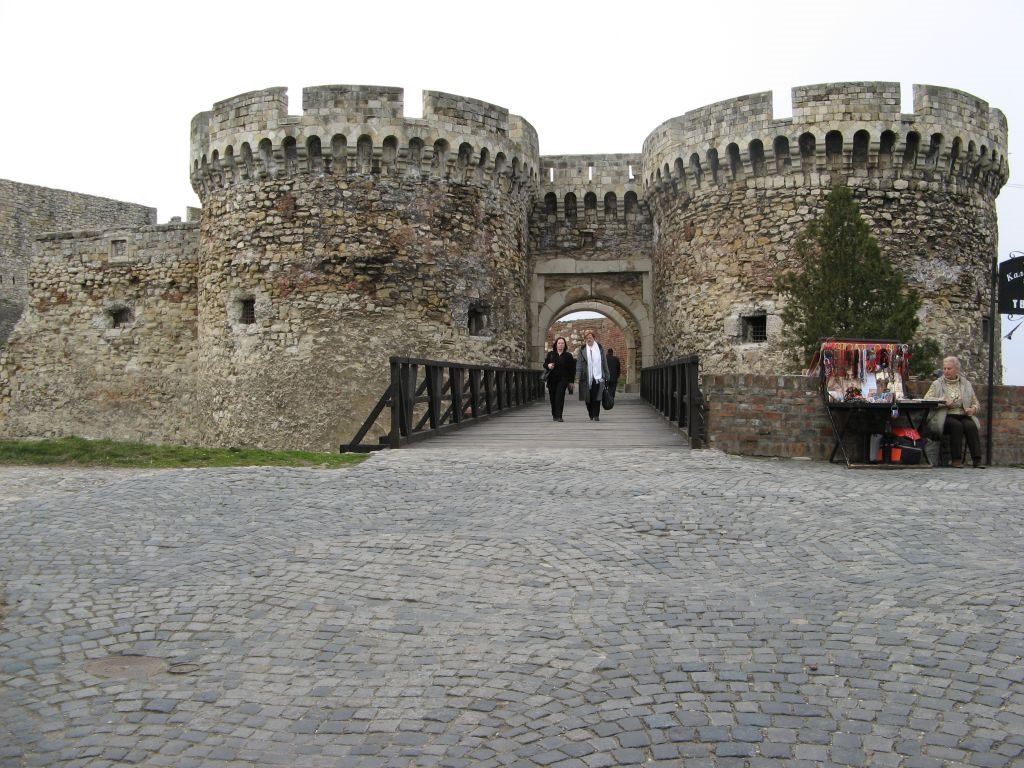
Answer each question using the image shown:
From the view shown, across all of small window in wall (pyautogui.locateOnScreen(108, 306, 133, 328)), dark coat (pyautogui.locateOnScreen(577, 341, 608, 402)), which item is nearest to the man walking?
dark coat (pyautogui.locateOnScreen(577, 341, 608, 402))

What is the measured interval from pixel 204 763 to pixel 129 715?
1.58ft

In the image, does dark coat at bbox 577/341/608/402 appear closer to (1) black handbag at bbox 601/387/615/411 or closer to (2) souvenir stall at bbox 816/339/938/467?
(1) black handbag at bbox 601/387/615/411

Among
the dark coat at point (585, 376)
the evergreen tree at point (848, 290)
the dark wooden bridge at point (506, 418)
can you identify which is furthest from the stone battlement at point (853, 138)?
the dark coat at point (585, 376)

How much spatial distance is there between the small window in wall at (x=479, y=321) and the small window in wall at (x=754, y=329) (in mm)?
4466

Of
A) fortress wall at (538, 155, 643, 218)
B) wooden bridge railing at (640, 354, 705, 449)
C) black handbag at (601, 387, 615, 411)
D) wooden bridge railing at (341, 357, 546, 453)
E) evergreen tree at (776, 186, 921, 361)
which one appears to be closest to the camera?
wooden bridge railing at (640, 354, 705, 449)

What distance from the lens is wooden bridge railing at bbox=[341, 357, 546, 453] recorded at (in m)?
9.44

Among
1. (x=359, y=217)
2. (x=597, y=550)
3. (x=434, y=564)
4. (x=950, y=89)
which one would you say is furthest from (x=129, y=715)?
(x=950, y=89)

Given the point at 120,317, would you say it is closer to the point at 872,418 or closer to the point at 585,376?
the point at 585,376

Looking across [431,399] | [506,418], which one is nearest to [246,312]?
[506,418]

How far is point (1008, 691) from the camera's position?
3.12 meters

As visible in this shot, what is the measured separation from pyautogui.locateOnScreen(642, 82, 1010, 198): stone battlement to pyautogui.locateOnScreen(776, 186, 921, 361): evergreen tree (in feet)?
7.43

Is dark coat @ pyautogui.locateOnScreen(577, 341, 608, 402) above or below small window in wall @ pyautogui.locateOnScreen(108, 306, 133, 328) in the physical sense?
below

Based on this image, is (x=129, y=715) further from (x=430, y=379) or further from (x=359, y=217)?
(x=359, y=217)

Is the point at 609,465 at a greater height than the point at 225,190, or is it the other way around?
the point at 225,190
